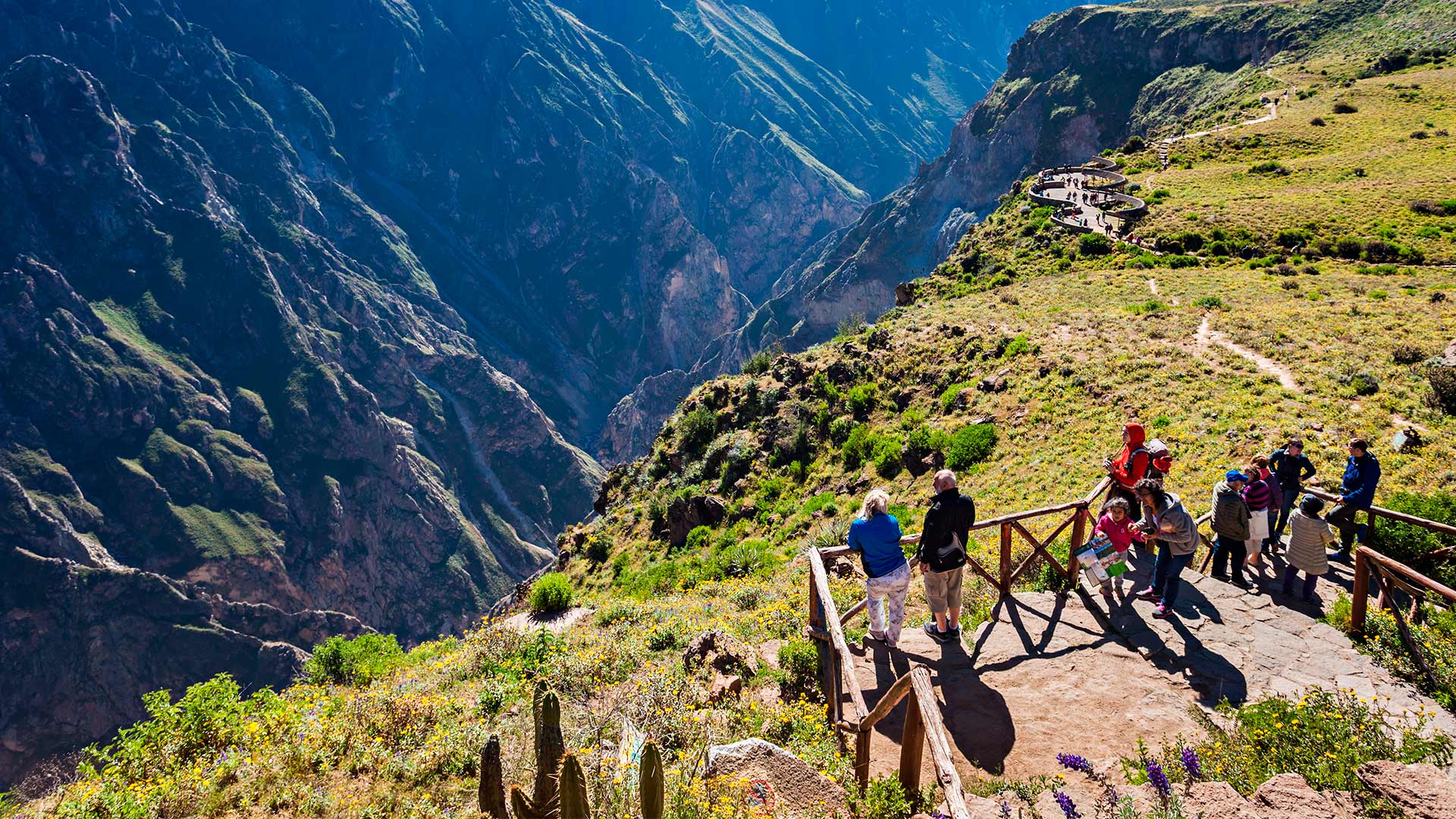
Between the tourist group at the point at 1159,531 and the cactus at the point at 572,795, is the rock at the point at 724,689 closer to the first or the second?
the tourist group at the point at 1159,531

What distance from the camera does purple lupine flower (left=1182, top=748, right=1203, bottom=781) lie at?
519 centimetres

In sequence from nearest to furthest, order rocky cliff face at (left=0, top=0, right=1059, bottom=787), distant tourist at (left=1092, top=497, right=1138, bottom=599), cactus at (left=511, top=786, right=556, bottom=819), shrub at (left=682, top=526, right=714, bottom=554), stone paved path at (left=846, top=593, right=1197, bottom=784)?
cactus at (left=511, top=786, right=556, bottom=819) < stone paved path at (left=846, top=593, right=1197, bottom=784) < distant tourist at (left=1092, top=497, right=1138, bottom=599) < shrub at (left=682, top=526, right=714, bottom=554) < rocky cliff face at (left=0, top=0, right=1059, bottom=787)

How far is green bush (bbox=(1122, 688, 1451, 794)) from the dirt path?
13.4 m

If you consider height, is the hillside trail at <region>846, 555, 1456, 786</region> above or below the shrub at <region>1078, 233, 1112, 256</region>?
below

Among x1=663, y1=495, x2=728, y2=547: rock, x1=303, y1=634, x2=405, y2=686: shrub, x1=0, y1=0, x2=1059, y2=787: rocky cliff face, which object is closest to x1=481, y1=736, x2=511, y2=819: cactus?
x1=303, y1=634, x2=405, y2=686: shrub

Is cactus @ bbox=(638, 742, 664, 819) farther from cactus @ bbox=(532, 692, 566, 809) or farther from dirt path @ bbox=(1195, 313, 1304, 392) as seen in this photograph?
dirt path @ bbox=(1195, 313, 1304, 392)

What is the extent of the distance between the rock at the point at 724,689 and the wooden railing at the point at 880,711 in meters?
0.98

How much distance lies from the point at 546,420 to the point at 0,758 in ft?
280

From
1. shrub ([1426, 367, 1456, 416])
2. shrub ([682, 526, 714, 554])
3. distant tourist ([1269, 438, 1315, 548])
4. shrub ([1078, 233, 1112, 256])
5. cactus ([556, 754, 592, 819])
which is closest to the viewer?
cactus ([556, 754, 592, 819])

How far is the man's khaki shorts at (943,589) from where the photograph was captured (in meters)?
7.84

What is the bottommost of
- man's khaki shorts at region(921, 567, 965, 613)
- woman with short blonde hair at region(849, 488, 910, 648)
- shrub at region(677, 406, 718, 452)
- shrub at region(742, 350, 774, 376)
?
man's khaki shorts at region(921, 567, 965, 613)

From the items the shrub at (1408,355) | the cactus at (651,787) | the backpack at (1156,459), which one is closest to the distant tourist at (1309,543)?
the backpack at (1156,459)

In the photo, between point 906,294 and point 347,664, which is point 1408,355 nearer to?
point 347,664

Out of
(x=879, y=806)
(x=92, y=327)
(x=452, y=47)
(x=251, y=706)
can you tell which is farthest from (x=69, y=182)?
(x=879, y=806)
